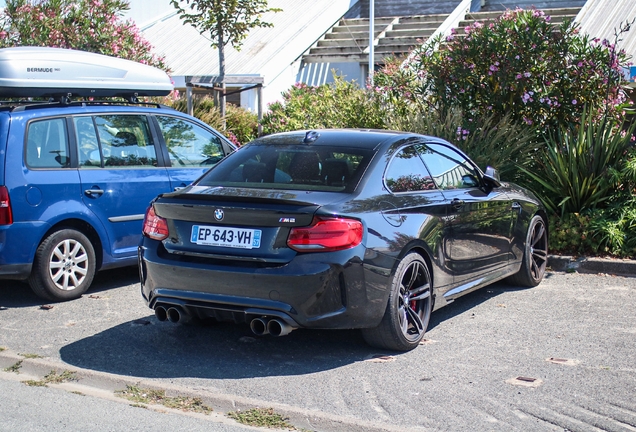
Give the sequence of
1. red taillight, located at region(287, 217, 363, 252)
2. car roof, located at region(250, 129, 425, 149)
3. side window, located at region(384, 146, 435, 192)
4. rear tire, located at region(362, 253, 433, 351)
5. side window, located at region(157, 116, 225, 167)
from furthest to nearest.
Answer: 1. side window, located at region(157, 116, 225, 167)
2. car roof, located at region(250, 129, 425, 149)
3. side window, located at region(384, 146, 435, 192)
4. rear tire, located at region(362, 253, 433, 351)
5. red taillight, located at region(287, 217, 363, 252)

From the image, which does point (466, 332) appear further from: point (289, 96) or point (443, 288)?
point (289, 96)

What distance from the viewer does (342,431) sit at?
4.56 meters

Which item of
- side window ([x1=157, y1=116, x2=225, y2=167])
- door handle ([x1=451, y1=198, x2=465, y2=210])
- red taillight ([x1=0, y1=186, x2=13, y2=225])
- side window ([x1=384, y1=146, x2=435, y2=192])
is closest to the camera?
side window ([x1=384, y1=146, x2=435, y2=192])

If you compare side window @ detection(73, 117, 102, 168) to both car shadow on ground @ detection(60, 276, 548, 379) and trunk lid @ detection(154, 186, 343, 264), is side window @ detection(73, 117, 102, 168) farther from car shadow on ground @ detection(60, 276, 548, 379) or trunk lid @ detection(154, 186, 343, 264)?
trunk lid @ detection(154, 186, 343, 264)

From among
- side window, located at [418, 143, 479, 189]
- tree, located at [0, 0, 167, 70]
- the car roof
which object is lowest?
side window, located at [418, 143, 479, 189]

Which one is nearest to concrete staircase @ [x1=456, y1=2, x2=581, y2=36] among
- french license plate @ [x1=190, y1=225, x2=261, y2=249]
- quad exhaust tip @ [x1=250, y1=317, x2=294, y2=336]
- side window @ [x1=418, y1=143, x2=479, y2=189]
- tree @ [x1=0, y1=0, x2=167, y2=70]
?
tree @ [x1=0, y1=0, x2=167, y2=70]

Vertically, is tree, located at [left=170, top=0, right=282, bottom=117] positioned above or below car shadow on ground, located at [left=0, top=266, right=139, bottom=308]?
above

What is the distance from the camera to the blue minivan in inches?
284

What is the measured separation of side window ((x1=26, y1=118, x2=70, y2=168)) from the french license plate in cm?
234

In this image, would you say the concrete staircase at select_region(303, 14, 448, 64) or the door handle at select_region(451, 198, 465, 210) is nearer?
the door handle at select_region(451, 198, 465, 210)

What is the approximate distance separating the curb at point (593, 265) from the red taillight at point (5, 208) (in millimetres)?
5571

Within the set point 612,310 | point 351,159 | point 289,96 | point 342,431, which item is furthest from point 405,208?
point 289,96

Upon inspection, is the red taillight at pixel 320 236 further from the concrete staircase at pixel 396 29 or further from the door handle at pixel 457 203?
the concrete staircase at pixel 396 29

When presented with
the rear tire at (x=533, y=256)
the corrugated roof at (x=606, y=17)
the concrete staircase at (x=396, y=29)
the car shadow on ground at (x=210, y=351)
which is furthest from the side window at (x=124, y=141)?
the concrete staircase at (x=396, y=29)
